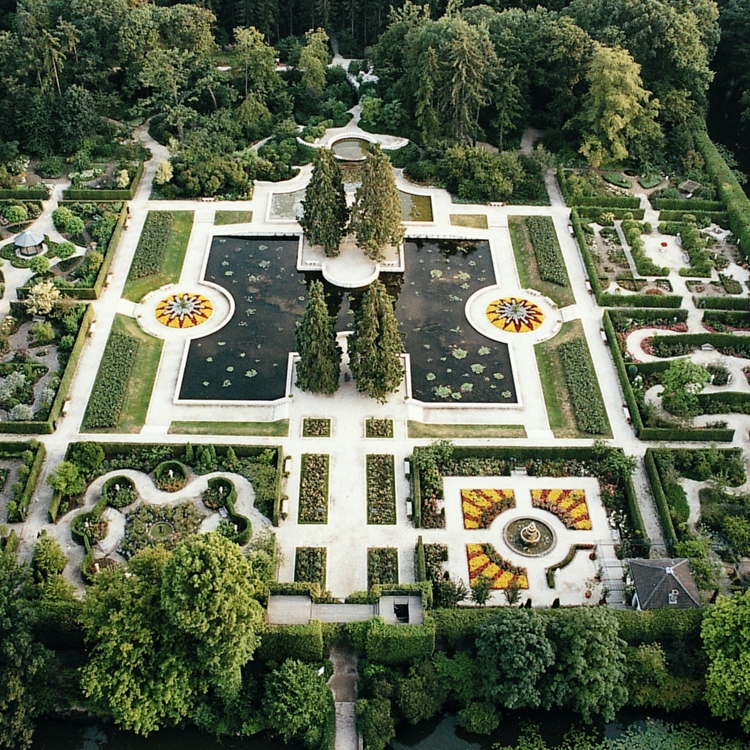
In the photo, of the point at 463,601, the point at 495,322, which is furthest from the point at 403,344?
the point at 463,601

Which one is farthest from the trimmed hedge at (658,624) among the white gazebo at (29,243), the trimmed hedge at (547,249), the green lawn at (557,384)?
the white gazebo at (29,243)

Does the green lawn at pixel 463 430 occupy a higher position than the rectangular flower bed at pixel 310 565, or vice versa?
the green lawn at pixel 463 430

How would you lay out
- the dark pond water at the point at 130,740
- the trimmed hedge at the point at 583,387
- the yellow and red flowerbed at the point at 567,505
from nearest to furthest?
the dark pond water at the point at 130,740 < the yellow and red flowerbed at the point at 567,505 < the trimmed hedge at the point at 583,387

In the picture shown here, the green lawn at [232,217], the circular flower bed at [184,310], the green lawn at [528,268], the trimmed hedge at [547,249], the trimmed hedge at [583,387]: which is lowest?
the circular flower bed at [184,310]

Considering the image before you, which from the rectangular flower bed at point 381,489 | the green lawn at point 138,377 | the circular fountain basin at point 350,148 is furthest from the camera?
the circular fountain basin at point 350,148

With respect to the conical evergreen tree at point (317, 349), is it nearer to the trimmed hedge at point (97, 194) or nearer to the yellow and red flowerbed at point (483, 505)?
the yellow and red flowerbed at point (483, 505)

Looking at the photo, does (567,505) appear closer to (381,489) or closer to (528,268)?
(381,489)

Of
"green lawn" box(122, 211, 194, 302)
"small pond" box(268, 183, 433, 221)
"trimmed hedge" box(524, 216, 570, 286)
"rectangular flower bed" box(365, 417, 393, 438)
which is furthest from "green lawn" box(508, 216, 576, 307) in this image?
"green lawn" box(122, 211, 194, 302)
